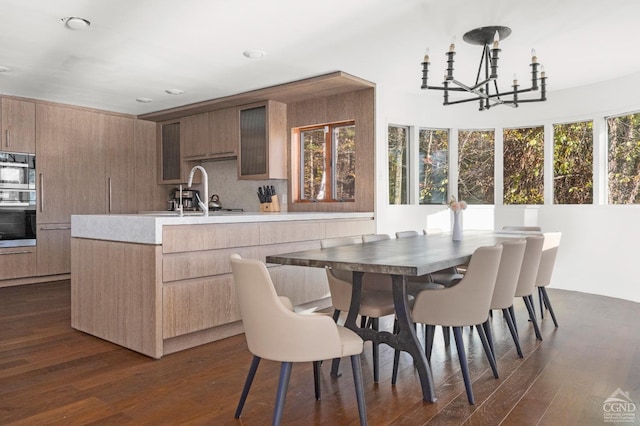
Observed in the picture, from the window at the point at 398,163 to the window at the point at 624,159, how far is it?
2.39 m

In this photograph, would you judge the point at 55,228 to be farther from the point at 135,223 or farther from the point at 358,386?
the point at 358,386

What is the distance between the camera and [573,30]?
11.8 ft

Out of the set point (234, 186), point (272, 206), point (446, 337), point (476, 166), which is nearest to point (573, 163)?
point (476, 166)

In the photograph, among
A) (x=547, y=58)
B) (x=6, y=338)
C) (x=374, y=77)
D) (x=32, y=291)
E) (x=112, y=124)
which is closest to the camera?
(x=6, y=338)

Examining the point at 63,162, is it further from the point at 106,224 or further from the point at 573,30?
the point at 573,30

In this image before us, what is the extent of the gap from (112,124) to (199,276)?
13.9 ft

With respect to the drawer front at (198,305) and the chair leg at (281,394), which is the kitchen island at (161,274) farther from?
the chair leg at (281,394)

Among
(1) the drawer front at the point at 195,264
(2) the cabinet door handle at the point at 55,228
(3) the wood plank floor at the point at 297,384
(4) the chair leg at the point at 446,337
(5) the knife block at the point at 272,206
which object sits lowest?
(3) the wood plank floor at the point at 297,384

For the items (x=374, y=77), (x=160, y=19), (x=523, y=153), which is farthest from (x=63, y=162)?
(x=523, y=153)

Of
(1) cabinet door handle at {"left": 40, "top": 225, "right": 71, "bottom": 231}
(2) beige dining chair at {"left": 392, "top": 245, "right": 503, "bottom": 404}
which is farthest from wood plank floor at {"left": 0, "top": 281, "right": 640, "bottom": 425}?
(1) cabinet door handle at {"left": 40, "top": 225, "right": 71, "bottom": 231}

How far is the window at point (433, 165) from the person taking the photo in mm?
6207

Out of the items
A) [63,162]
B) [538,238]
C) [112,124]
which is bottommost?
[538,238]

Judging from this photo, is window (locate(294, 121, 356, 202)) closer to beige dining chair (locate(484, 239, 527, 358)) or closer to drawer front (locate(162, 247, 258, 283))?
drawer front (locate(162, 247, 258, 283))

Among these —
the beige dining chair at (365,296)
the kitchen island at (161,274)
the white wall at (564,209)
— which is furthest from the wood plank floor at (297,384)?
the white wall at (564,209)
